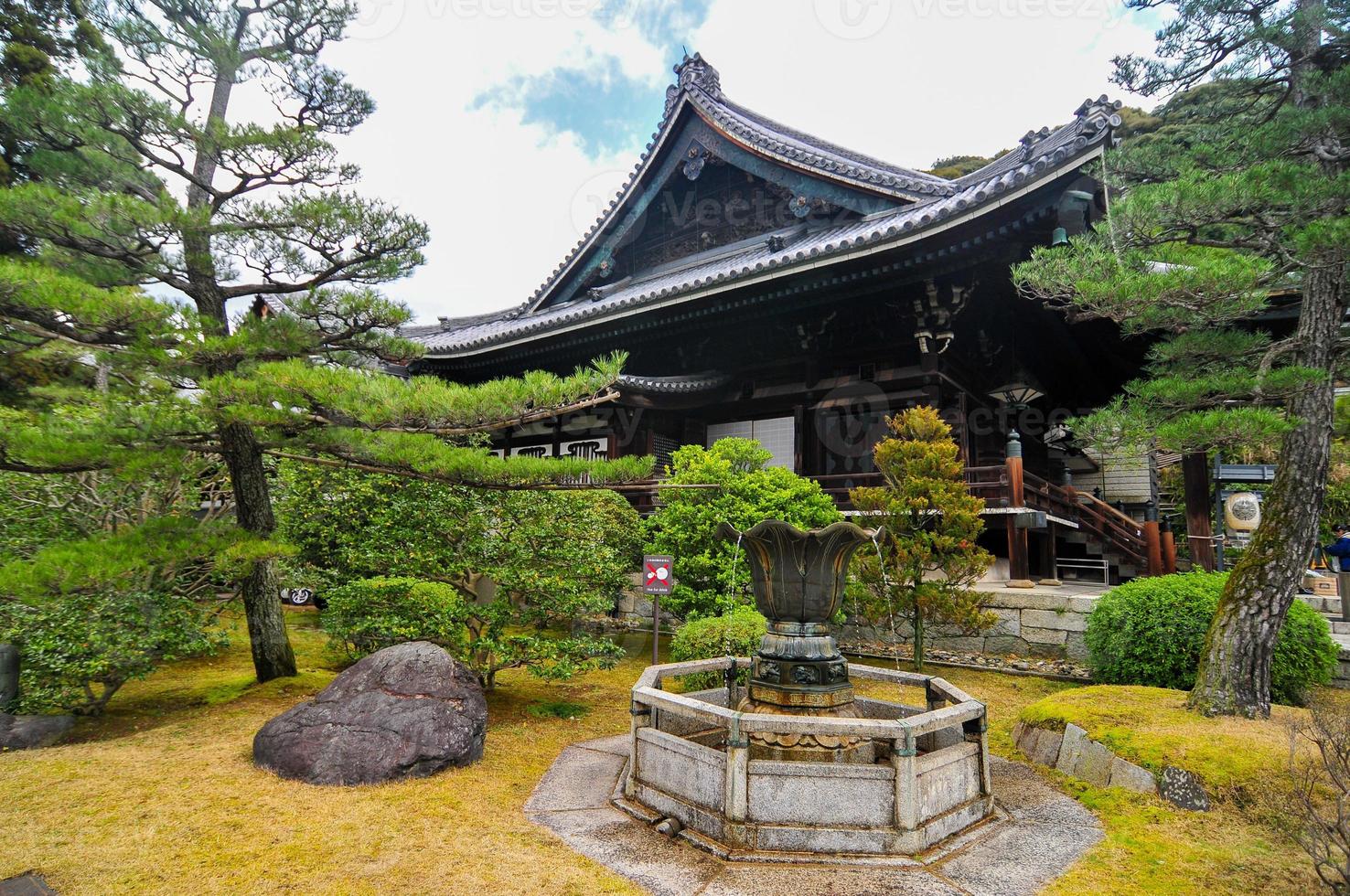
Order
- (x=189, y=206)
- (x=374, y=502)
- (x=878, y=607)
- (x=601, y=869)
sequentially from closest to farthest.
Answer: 1. (x=601, y=869)
2. (x=189, y=206)
3. (x=374, y=502)
4. (x=878, y=607)

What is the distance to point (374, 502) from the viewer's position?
24.1 ft

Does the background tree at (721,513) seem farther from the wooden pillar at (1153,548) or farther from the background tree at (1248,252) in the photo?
the wooden pillar at (1153,548)

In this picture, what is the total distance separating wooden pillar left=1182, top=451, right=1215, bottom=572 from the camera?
10.6 metres

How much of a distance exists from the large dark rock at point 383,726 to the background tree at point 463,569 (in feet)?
3.38

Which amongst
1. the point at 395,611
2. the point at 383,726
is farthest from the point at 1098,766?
the point at 395,611

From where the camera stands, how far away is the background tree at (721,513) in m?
8.55

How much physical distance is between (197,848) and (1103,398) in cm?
1826

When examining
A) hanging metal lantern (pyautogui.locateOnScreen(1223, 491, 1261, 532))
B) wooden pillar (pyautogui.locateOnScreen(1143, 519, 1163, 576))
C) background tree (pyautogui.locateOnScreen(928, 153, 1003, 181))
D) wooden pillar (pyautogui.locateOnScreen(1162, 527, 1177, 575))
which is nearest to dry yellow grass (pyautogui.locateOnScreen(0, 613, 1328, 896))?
hanging metal lantern (pyautogui.locateOnScreen(1223, 491, 1261, 532))

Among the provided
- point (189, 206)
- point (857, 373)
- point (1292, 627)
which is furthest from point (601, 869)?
point (857, 373)

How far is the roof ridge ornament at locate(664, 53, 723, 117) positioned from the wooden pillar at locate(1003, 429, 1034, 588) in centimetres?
936

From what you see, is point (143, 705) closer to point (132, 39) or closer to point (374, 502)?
point (374, 502)

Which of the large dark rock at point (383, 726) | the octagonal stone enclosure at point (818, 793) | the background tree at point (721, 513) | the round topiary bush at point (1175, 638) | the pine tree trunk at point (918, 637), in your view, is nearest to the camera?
the octagonal stone enclosure at point (818, 793)

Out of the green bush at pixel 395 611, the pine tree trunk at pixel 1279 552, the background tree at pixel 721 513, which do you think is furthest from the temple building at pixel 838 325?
the green bush at pixel 395 611

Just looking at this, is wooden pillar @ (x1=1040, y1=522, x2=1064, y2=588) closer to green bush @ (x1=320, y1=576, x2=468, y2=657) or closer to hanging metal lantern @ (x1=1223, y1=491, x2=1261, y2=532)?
hanging metal lantern @ (x1=1223, y1=491, x2=1261, y2=532)
